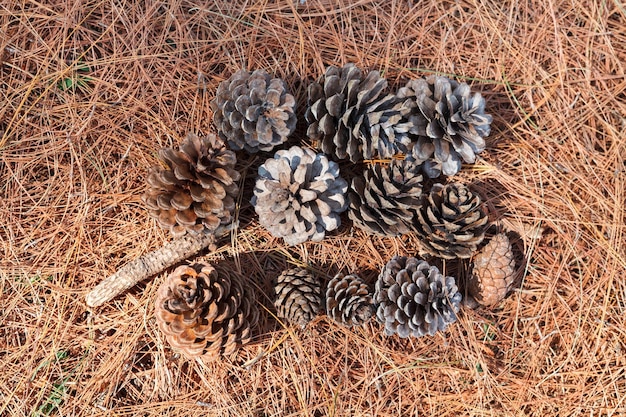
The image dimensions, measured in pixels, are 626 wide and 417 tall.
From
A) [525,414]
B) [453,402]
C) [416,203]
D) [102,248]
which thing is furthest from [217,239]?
[525,414]

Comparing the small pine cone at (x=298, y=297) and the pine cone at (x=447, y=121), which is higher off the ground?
the pine cone at (x=447, y=121)

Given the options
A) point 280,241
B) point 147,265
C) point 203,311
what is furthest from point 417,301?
point 147,265

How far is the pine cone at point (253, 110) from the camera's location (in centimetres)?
203

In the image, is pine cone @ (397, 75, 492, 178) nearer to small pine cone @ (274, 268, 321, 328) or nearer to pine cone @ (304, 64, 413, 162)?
pine cone @ (304, 64, 413, 162)

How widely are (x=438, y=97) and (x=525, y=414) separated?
1513 millimetres

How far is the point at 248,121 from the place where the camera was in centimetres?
204

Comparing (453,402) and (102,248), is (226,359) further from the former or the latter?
(453,402)

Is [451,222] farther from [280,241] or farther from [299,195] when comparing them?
[280,241]

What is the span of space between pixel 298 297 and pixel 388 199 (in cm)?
58

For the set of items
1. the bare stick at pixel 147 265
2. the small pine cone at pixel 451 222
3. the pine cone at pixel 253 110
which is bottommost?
the bare stick at pixel 147 265

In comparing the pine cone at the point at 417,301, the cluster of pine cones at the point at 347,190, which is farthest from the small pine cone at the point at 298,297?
the pine cone at the point at 417,301

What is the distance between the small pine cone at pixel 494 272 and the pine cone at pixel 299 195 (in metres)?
0.69

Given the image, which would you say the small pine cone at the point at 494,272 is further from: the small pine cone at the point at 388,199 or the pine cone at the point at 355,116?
the pine cone at the point at 355,116

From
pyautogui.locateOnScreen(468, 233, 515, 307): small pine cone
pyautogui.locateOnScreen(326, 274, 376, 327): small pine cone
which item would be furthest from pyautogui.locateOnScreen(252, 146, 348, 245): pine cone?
pyautogui.locateOnScreen(468, 233, 515, 307): small pine cone
